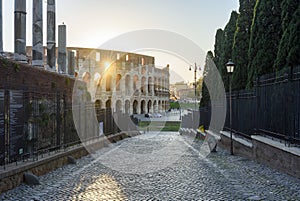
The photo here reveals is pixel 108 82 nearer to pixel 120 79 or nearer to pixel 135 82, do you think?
pixel 120 79

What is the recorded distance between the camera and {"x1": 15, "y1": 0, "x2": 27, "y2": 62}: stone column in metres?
11.9

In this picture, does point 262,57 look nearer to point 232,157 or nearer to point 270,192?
point 232,157

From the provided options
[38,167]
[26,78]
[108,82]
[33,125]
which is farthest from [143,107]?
[38,167]

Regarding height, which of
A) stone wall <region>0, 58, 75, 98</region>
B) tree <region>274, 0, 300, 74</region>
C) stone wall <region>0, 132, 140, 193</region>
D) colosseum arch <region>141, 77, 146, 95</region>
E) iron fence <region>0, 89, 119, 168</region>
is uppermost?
colosseum arch <region>141, 77, 146, 95</region>

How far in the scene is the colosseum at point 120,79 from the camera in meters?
46.8

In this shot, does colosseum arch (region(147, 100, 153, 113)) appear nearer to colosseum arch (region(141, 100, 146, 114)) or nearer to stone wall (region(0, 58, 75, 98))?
colosseum arch (region(141, 100, 146, 114))

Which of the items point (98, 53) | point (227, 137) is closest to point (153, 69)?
point (98, 53)

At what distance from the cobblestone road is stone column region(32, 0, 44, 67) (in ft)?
20.4

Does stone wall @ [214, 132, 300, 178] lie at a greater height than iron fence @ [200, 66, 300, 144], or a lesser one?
lesser

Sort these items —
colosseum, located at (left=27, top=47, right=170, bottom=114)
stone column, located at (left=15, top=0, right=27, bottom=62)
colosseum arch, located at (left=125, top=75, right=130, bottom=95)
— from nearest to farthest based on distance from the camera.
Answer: stone column, located at (left=15, top=0, right=27, bottom=62)
colosseum, located at (left=27, top=47, right=170, bottom=114)
colosseum arch, located at (left=125, top=75, right=130, bottom=95)

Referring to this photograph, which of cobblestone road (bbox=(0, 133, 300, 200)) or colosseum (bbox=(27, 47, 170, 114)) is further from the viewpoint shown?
colosseum (bbox=(27, 47, 170, 114))

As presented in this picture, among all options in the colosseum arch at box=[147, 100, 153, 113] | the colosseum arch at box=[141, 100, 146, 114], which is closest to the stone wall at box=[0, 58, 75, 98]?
the colosseum arch at box=[141, 100, 146, 114]

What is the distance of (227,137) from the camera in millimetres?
12859

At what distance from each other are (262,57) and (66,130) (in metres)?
7.29
